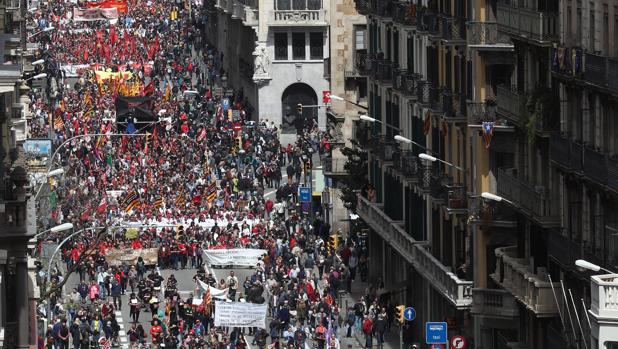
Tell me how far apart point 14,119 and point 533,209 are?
2330 centimetres

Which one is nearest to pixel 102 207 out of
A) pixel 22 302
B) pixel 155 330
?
pixel 155 330

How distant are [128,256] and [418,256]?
2006 centimetres

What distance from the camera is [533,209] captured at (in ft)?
259

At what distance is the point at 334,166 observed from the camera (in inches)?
5025

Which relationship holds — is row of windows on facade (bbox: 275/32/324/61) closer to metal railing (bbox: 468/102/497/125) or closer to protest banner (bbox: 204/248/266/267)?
protest banner (bbox: 204/248/266/267)

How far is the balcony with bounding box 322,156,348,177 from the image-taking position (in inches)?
5000

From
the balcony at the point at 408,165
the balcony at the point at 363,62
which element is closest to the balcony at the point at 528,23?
the balcony at the point at 408,165

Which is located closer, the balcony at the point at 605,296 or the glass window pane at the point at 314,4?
the balcony at the point at 605,296

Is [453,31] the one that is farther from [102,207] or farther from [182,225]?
[102,207]

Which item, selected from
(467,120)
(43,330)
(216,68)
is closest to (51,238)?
(43,330)

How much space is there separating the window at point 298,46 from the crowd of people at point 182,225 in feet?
15.9

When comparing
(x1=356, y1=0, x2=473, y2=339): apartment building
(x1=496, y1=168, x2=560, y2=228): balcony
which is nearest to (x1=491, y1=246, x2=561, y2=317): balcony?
(x1=496, y1=168, x2=560, y2=228): balcony

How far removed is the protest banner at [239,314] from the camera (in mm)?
99562

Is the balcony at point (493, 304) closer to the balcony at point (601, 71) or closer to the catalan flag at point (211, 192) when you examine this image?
the balcony at point (601, 71)
